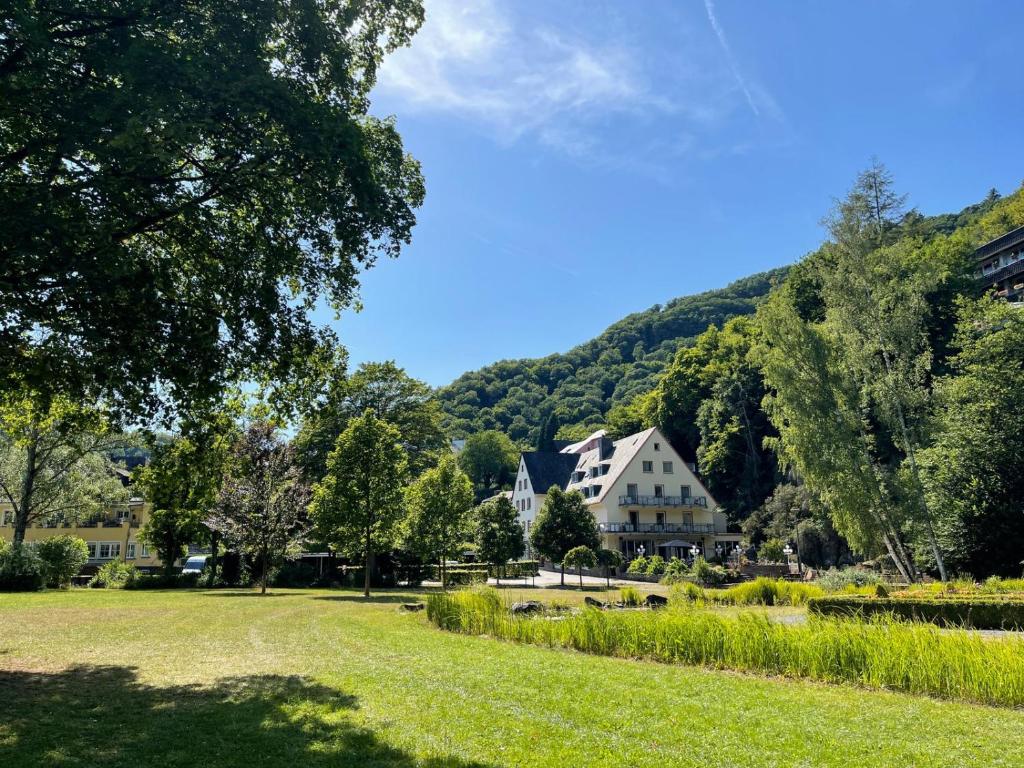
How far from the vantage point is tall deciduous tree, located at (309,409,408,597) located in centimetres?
2753

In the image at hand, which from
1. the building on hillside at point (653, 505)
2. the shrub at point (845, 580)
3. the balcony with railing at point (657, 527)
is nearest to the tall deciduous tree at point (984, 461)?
the shrub at point (845, 580)

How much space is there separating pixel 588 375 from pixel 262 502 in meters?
90.1

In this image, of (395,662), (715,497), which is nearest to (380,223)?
(395,662)

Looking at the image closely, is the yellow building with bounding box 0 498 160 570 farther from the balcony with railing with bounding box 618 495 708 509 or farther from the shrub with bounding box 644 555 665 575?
the shrub with bounding box 644 555 665 575

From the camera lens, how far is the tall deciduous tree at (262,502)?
3038 cm

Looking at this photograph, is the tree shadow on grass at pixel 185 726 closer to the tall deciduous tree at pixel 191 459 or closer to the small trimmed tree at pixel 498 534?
the tall deciduous tree at pixel 191 459

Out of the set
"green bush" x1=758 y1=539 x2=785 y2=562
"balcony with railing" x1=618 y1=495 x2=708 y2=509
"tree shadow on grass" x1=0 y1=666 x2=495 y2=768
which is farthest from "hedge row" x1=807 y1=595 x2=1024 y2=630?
"balcony with railing" x1=618 y1=495 x2=708 y2=509

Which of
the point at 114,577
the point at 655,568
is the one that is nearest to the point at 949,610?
the point at 655,568

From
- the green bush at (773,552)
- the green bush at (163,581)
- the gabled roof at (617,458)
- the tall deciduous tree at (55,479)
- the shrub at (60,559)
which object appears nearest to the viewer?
the shrub at (60,559)

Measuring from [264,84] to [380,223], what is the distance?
2788mm

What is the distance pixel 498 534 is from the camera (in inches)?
1407

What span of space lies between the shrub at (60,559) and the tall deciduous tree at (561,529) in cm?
2391

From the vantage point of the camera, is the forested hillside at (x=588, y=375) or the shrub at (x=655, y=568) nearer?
the shrub at (x=655, y=568)

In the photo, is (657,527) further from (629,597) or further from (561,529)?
(629,597)
